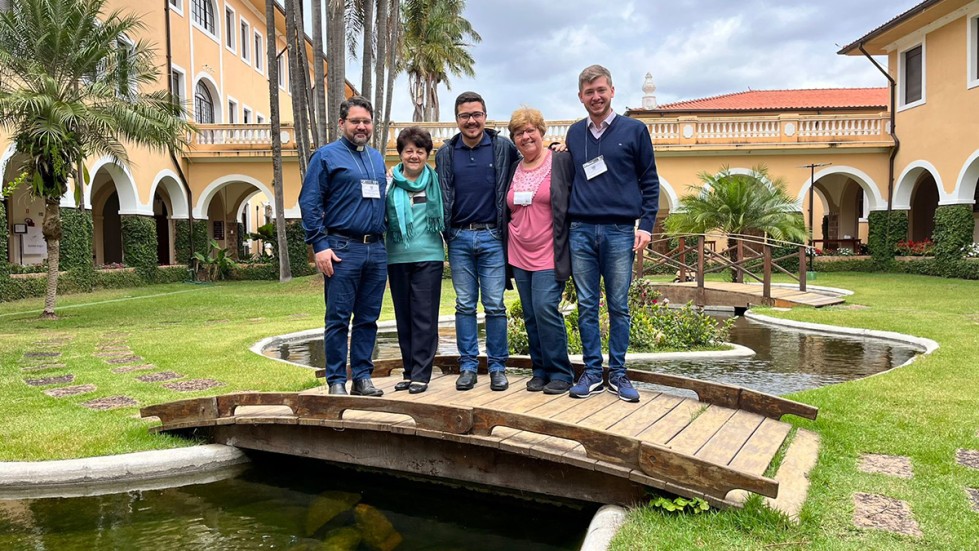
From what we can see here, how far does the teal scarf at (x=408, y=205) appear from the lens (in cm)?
478

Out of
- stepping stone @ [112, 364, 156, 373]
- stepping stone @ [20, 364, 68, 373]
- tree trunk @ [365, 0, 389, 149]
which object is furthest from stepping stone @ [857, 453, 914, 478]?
tree trunk @ [365, 0, 389, 149]

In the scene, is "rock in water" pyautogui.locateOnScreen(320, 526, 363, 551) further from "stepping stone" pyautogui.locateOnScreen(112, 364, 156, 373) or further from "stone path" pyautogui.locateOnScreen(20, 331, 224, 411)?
"stepping stone" pyautogui.locateOnScreen(112, 364, 156, 373)

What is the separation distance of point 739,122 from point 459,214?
75.8ft

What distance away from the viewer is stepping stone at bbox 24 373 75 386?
7105 millimetres

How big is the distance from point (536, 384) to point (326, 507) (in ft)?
5.23

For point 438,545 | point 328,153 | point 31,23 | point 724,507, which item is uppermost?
point 31,23

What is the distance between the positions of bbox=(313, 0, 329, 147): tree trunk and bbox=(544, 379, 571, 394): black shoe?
15.8 m

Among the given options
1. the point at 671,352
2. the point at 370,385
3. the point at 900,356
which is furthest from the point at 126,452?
the point at 900,356

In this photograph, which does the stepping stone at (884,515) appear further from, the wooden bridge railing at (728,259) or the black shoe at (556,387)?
the wooden bridge railing at (728,259)

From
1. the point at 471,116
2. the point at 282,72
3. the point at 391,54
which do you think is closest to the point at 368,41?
the point at 391,54

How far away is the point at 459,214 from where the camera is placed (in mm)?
4812

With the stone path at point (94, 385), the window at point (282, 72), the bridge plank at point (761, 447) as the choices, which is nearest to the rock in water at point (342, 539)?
the bridge plank at point (761, 447)

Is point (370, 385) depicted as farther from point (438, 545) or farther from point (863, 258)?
point (863, 258)

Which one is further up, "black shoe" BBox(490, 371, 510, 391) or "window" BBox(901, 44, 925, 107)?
"window" BBox(901, 44, 925, 107)
